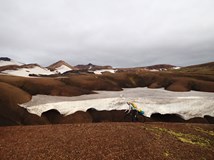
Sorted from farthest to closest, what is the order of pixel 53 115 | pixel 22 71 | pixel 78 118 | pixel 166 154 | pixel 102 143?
pixel 22 71
pixel 78 118
pixel 53 115
pixel 102 143
pixel 166 154

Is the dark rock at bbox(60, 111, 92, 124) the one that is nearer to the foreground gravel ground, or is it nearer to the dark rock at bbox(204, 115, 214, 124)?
the foreground gravel ground

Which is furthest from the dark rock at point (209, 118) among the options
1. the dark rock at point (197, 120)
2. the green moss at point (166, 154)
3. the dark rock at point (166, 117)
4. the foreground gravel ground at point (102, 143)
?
the green moss at point (166, 154)

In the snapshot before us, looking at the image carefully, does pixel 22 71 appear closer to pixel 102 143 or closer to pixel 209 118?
pixel 209 118

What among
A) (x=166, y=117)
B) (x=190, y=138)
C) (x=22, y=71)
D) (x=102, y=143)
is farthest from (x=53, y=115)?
(x=22, y=71)

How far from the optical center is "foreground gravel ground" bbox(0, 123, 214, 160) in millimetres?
11961

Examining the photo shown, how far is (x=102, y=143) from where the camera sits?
45.1 feet

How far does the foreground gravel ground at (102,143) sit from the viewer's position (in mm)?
11961

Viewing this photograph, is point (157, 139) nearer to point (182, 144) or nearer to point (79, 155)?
point (182, 144)

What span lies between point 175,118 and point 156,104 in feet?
17.7

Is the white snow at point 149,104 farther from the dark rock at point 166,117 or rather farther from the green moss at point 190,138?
the green moss at point 190,138

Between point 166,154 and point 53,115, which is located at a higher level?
point 166,154

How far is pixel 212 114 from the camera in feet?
122

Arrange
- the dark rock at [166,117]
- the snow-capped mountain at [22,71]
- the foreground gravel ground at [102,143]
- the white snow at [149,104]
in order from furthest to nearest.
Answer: the snow-capped mountain at [22,71]
the dark rock at [166,117]
the white snow at [149,104]
the foreground gravel ground at [102,143]

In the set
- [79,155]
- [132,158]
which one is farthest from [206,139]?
[79,155]
